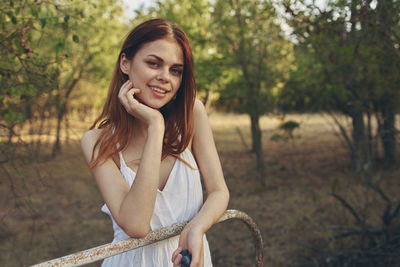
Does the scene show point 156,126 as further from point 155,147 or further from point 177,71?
point 177,71

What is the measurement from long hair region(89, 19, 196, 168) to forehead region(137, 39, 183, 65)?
0.7 inches

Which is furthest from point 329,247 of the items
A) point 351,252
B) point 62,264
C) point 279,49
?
point 62,264

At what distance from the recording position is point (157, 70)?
1.63 m

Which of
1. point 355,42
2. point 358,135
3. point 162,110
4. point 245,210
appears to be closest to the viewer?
point 162,110

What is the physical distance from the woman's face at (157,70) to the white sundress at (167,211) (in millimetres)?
299

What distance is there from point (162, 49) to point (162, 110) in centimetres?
35

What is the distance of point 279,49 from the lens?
874 cm

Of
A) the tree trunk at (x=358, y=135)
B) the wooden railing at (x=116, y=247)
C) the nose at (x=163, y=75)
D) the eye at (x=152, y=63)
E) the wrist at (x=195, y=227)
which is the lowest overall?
the tree trunk at (x=358, y=135)

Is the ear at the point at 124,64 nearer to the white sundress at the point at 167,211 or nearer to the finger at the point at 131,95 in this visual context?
the finger at the point at 131,95

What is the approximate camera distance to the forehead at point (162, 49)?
1624 mm

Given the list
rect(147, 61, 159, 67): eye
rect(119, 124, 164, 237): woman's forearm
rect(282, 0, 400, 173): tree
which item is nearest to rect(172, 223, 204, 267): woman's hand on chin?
rect(119, 124, 164, 237): woman's forearm

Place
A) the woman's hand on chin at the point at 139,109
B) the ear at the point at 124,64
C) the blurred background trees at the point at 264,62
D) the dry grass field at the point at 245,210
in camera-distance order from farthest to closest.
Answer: the dry grass field at the point at 245,210, the blurred background trees at the point at 264,62, the ear at the point at 124,64, the woman's hand on chin at the point at 139,109

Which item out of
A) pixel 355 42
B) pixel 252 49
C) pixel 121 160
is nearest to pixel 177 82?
pixel 121 160

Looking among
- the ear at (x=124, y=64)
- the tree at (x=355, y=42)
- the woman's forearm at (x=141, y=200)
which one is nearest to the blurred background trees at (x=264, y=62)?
the tree at (x=355, y=42)
